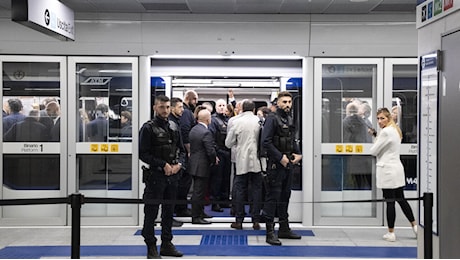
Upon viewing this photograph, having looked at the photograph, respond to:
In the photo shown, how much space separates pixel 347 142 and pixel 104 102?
349 cm

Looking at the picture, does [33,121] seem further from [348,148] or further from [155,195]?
[348,148]

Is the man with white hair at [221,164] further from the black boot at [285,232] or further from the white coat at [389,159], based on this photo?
the white coat at [389,159]

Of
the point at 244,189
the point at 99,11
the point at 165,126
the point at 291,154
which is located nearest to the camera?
the point at 165,126

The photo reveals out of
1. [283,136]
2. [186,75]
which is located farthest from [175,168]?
[186,75]

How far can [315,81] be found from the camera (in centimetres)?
798

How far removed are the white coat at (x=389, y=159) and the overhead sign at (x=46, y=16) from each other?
3.99m

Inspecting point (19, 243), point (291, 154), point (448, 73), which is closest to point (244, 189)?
point (291, 154)

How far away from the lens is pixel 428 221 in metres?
4.41

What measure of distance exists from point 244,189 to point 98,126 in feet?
7.68

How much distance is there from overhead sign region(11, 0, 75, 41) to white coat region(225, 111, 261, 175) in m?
2.37

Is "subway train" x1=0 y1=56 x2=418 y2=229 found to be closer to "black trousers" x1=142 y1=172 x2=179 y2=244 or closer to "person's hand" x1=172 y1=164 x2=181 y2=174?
"black trousers" x1=142 y1=172 x2=179 y2=244

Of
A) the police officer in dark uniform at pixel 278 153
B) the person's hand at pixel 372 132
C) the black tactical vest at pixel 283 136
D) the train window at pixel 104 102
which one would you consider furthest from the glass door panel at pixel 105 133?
the person's hand at pixel 372 132

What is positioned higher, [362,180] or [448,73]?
[448,73]

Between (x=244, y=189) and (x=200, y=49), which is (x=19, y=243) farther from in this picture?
(x=200, y=49)
